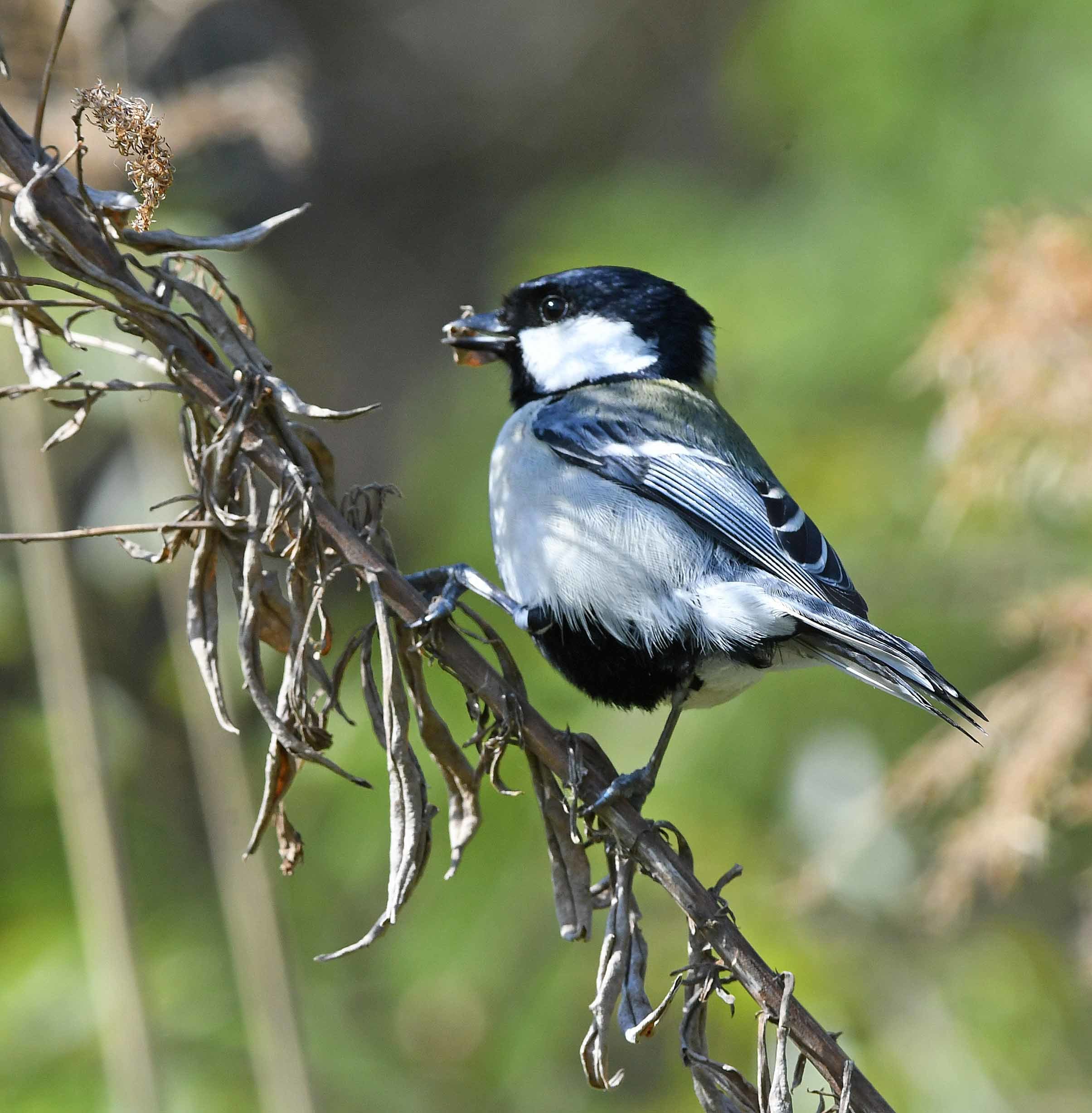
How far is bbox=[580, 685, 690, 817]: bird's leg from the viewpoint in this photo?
4.06ft

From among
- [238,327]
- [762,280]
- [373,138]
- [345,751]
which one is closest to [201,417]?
[238,327]

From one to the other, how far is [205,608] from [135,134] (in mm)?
427

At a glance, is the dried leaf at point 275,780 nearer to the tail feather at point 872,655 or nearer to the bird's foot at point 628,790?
the bird's foot at point 628,790

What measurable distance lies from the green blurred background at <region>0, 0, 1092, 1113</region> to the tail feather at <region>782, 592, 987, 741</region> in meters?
0.93

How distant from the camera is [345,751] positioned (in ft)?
9.72

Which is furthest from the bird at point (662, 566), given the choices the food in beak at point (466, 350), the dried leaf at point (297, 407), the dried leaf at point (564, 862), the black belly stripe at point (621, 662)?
the dried leaf at point (297, 407)

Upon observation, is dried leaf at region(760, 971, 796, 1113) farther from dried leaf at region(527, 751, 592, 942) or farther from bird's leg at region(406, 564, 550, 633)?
bird's leg at region(406, 564, 550, 633)

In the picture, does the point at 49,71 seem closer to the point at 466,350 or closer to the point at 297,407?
the point at 297,407

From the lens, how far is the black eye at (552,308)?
239 centimetres

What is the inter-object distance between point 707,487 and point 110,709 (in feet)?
4.20

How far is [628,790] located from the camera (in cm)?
146

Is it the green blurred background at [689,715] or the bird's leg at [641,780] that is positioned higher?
the green blurred background at [689,715]

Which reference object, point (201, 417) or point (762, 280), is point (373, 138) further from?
point (201, 417)

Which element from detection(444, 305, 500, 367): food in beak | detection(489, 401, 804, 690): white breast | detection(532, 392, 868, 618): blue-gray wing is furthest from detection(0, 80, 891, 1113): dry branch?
detection(444, 305, 500, 367): food in beak
